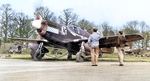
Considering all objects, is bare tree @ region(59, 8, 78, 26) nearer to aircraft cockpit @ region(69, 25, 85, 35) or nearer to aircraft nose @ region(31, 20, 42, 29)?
aircraft nose @ region(31, 20, 42, 29)

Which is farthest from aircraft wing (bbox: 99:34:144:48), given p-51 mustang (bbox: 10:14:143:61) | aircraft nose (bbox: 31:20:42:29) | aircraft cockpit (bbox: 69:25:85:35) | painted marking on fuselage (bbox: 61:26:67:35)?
aircraft nose (bbox: 31:20:42:29)

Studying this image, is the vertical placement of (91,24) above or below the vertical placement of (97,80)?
above

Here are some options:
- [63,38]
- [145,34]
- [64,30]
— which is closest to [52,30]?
[64,30]

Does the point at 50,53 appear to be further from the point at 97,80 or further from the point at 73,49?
the point at 97,80

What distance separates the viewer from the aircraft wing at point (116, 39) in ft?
19.8

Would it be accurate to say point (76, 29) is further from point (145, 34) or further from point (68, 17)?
point (68, 17)

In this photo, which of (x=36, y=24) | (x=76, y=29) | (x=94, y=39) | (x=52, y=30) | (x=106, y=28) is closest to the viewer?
(x=106, y=28)

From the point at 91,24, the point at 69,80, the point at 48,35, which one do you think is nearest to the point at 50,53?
the point at 48,35

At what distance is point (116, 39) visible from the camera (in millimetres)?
7449

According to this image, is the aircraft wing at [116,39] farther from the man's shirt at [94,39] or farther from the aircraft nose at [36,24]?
the aircraft nose at [36,24]

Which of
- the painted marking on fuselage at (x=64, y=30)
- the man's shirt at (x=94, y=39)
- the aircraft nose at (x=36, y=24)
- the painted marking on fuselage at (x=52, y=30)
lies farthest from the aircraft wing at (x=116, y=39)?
the aircraft nose at (x=36, y=24)

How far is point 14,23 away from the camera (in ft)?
12.9

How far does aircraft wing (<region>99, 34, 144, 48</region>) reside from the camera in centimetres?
604

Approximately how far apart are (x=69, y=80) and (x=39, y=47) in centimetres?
647
